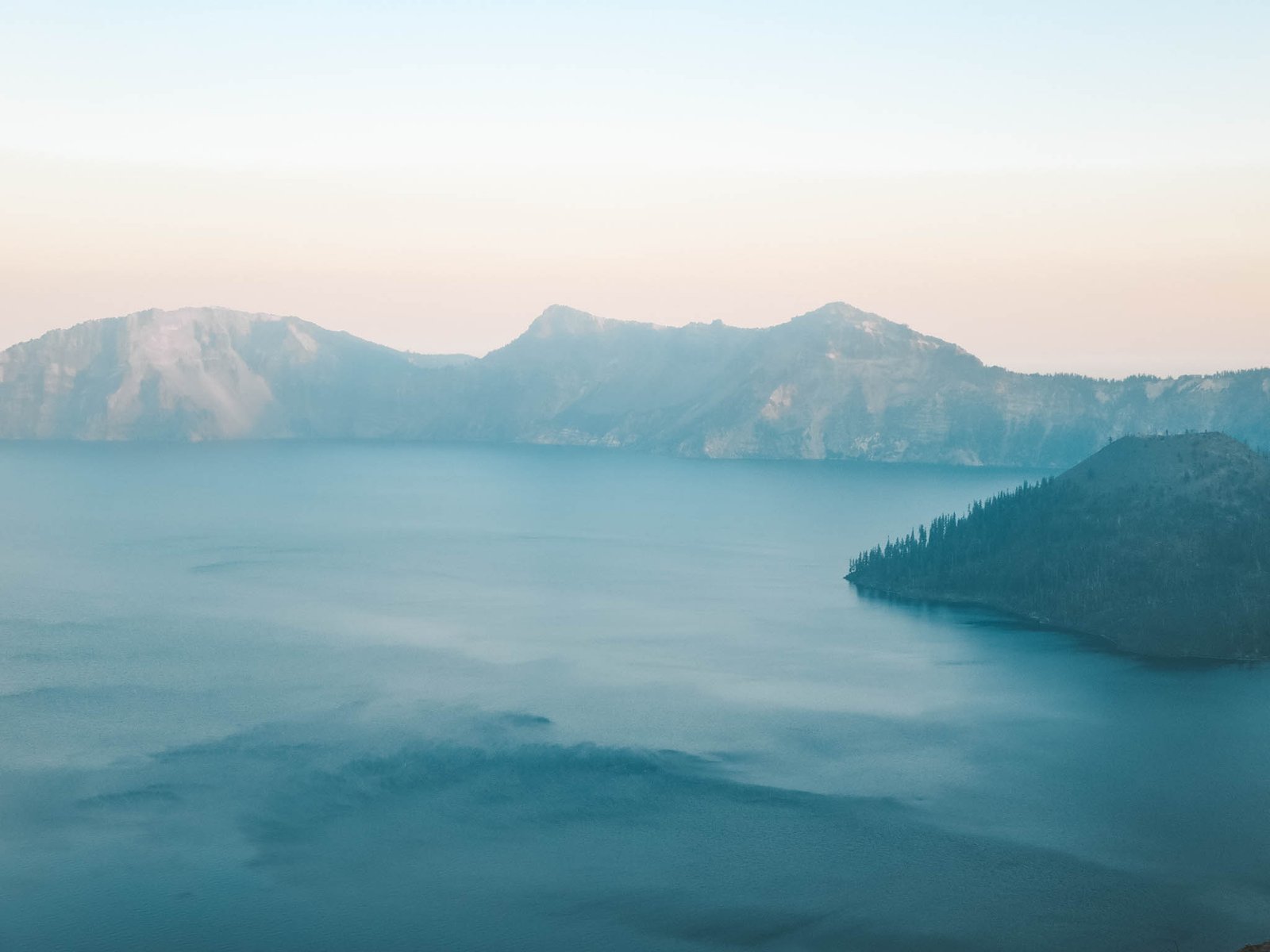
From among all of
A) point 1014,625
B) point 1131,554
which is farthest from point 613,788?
point 1131,554

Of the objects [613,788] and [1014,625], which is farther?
[1014,625]

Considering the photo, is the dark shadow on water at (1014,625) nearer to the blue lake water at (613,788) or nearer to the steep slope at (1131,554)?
the blue lake water at (613,788)

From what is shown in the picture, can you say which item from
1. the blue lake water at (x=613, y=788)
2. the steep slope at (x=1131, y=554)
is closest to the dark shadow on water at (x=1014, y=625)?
the blue lake water at (x=613, y=788)

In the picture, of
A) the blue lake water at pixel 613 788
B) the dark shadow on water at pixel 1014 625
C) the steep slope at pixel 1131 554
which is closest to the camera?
the blue lake water at pixel 613 788

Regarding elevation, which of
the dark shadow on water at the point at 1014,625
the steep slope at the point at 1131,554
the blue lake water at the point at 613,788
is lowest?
the blue lake water at the point at 613,788

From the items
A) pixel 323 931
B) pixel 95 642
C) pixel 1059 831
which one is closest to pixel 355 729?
pixel 323 931

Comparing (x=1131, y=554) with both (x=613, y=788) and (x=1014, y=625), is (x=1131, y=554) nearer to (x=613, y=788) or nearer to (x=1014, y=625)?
(x=1014, y=625)

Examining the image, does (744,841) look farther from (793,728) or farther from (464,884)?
(793,728)
